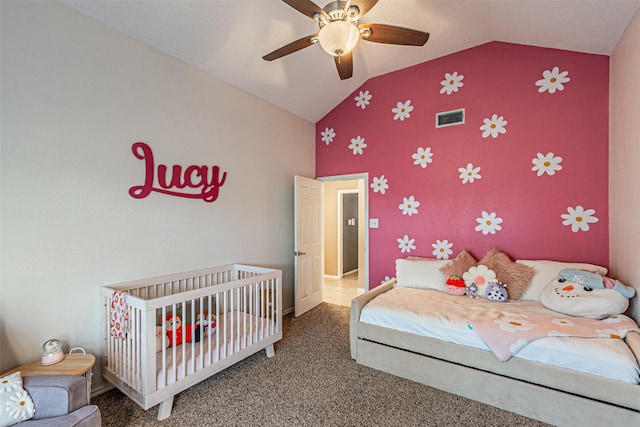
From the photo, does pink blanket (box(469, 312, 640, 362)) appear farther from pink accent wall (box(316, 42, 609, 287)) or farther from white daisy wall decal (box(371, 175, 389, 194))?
white daisy wall decal (box(371, 175, 389, 194))

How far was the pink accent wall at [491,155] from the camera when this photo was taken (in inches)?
104

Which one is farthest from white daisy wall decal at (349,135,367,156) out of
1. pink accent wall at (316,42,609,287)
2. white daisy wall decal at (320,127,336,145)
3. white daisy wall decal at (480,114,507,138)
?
white daisy wall decal at (480,114,507,138)

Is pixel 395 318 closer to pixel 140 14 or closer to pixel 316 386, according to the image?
pixel 316 386

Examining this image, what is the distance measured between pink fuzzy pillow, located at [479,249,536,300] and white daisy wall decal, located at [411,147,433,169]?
1.30 meters

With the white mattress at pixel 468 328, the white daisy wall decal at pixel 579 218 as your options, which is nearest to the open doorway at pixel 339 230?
the white mattress at pixel 468 328

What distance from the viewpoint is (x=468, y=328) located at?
2053 mm

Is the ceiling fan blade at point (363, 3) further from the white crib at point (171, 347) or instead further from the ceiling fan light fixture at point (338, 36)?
the white crib at point (171, 347)

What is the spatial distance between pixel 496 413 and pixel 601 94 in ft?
9.60

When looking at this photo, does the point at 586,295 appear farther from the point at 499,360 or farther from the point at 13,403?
the point at 13,403

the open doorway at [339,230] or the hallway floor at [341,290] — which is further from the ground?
the open doorway at [339,230]

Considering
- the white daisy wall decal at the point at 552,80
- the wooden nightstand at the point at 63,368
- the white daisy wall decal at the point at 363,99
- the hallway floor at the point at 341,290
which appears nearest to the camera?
the wooden nightstand at the point at 63,368

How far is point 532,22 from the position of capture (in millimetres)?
2459

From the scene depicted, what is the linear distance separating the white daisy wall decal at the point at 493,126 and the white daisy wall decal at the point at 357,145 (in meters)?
1.43

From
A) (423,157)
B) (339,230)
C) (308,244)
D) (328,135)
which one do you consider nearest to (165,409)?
(308,244)
